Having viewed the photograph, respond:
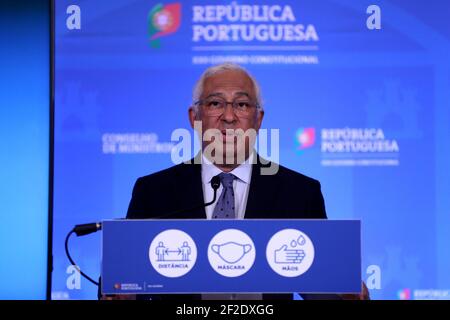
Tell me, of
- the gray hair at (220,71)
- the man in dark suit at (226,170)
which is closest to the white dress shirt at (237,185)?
the man in dark suit at (226,170)

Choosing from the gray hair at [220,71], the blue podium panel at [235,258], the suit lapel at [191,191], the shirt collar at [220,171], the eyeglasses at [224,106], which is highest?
the gray hair at [220,71]

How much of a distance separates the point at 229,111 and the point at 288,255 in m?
0.60

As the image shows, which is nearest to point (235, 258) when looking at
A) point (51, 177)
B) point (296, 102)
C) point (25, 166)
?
point (296, 102)

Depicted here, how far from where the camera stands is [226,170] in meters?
2.61

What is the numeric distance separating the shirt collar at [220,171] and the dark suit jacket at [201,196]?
20mm

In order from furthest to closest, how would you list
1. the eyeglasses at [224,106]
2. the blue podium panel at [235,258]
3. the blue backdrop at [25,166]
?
the blue backdrop at [25,166] → the eyeglasses at [224,106] → the blue podium panel at [235,258]

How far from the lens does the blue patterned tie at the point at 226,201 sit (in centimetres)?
254

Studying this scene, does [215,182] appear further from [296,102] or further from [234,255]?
[296,102]

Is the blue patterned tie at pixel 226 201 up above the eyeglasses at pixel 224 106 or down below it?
below

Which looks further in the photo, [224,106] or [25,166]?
[25,166]

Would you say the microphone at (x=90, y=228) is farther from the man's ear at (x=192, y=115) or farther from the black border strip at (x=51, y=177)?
the man's ear at (x=192, y=115)
